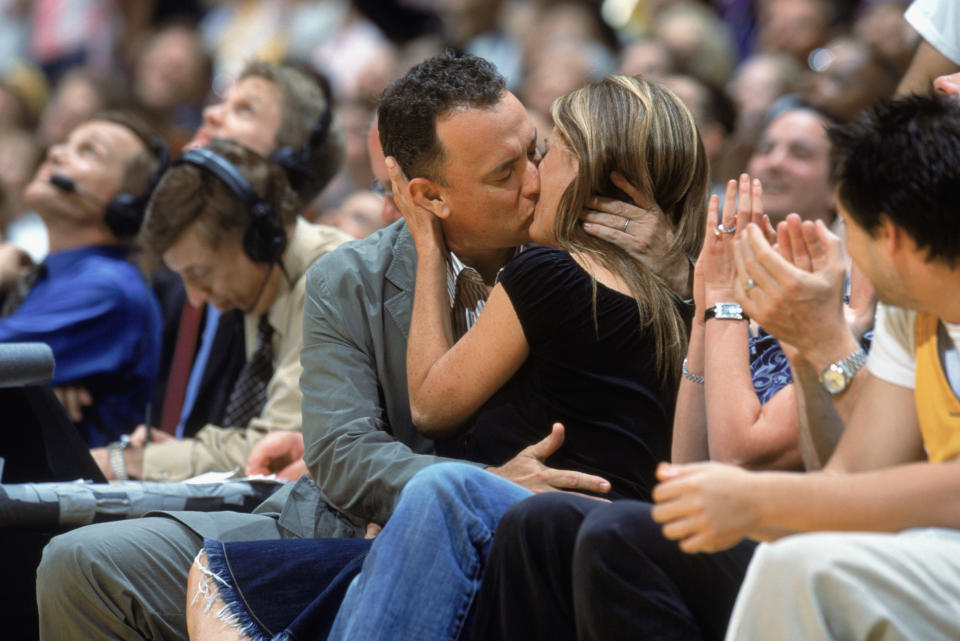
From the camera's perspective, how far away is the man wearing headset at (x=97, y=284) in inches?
138

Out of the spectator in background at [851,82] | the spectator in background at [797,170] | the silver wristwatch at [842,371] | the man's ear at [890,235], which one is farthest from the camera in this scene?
the spectator in background at [851,82]

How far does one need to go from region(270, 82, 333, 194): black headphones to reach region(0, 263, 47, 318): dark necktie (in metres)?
0.77

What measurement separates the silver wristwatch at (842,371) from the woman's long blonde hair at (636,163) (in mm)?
409

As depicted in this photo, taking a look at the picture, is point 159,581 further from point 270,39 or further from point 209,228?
point 270,39

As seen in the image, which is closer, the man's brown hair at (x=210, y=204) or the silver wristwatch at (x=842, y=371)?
the silver wristwatch at (x=842, y=371)

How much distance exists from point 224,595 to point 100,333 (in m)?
1.63

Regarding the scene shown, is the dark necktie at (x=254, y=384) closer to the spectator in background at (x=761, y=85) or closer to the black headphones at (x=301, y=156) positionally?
the black headphones at (x=301, y=156)

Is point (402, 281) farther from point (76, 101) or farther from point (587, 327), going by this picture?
point (76, 101)

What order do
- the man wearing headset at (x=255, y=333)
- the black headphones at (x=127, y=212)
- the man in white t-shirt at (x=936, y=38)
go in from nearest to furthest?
the man in white t-shirt at (x=936, y=38)
the man wearing headset at (x=255, y=333)
the black headphones at (x=127, y=212)

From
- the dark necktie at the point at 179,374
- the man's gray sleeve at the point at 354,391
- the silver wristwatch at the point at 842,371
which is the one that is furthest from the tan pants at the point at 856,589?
the dark necktie at the point at 179,374

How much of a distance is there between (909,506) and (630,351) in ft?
2.21

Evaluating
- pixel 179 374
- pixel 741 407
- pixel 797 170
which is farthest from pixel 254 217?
pixel 741 407

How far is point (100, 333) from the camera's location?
3557 mm

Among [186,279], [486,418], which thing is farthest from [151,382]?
[486,418]
